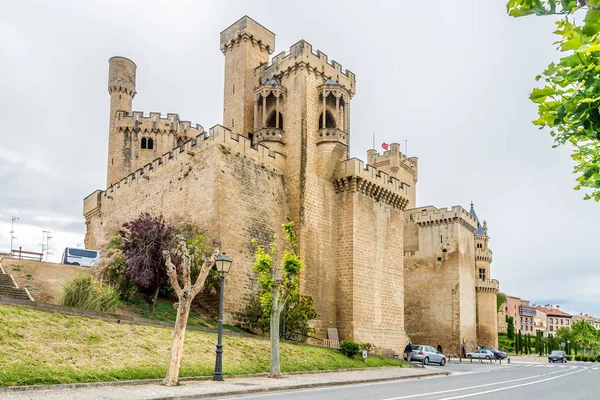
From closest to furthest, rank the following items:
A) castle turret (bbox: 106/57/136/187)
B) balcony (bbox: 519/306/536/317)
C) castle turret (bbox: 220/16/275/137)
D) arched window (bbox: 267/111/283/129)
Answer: arched window (bbox: 267/111/283/129) → castle turret (bbox: 220/16/275/137) → castle turret (bbox: 106/57/136/187) → balcony (bbox: 519/306/536/317)

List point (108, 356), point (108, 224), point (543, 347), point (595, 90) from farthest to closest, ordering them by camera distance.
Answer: point (543, 347)
point (108, 224)
point (108, 356)
point (595, 90)

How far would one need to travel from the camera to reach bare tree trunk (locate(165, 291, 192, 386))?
526 inches

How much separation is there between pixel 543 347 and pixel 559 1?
233 feet

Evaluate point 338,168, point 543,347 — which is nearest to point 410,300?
point 338,168

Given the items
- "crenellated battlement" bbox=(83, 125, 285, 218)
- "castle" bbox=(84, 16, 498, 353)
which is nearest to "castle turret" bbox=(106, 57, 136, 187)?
"castle" bbox=(84, 16, 498, 353)

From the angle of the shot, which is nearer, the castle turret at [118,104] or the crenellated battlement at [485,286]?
the castle turret at [118,104]

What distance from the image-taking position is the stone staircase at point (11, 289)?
19.3 meters

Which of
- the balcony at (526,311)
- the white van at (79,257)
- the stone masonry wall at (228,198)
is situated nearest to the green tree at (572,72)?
the stone masonry wall at (228,198)

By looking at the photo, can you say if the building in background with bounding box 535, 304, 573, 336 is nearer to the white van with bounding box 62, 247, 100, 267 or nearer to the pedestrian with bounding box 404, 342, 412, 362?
the pedestrian with bounding box 404, 342, 412, 362

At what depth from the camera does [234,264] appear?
25.4 meters

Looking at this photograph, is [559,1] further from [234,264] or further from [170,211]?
[170,211]

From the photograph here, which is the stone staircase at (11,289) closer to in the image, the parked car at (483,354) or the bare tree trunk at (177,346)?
the bare tree trunk at (177,346)

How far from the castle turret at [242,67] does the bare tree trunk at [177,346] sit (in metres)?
19.5

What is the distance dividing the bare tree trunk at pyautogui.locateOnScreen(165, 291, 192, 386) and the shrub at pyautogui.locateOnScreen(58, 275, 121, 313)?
610 centimetres
